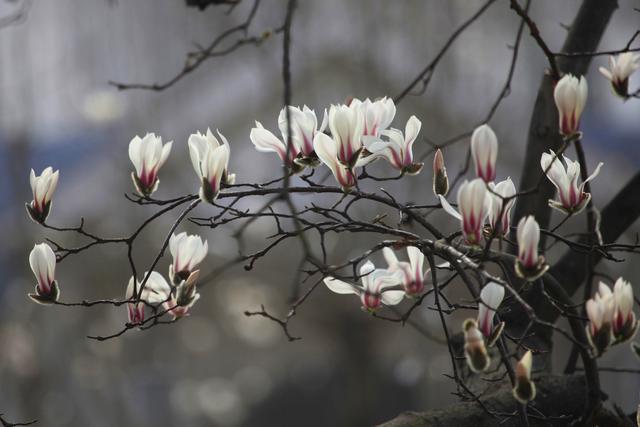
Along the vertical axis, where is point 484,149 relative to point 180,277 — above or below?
above

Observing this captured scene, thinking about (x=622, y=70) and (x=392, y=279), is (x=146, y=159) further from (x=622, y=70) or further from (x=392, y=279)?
(x=622, y=70)

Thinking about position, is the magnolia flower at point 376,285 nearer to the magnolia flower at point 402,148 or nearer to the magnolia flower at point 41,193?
the magnolia flower at point 402,148

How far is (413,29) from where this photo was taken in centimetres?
255

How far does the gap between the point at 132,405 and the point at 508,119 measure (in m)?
1.69

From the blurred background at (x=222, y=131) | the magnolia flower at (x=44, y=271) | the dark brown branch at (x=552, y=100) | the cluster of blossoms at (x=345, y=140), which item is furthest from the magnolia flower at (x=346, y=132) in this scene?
the blurred background at (x=222, y=131)

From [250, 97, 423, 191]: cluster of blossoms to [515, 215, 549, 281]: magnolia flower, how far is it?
0.39ft

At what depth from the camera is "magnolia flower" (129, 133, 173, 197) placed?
0.60 meters

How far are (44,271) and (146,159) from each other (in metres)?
0.10

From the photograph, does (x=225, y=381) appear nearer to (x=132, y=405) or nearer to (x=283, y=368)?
(x=283, y=368)

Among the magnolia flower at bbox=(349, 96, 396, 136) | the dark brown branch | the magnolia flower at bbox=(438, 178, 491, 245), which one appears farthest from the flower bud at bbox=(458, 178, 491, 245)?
the dark brown branch

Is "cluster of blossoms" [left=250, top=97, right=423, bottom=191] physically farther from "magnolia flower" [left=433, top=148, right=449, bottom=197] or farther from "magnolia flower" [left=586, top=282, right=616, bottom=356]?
"magnolia flower" [left=586, top=282, right=616, bottom=356]

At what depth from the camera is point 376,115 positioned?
1.97 ft

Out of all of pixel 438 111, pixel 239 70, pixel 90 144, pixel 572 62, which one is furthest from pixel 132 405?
pixel 572 62

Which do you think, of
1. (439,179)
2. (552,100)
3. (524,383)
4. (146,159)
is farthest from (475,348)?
(552,100)
